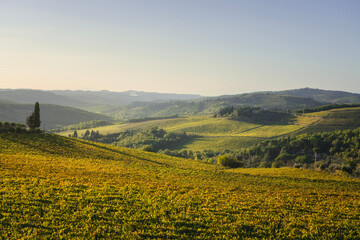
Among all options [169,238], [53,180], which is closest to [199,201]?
[169,238]

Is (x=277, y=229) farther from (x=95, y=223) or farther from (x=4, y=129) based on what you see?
(x=4, y=129)

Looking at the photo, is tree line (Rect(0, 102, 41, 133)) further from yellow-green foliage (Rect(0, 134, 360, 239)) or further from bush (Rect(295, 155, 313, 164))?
bush (Rect(295, 155, 313, 164))

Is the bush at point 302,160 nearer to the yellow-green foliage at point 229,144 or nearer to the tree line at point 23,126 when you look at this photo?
the yellow-green foliage at point 229,144

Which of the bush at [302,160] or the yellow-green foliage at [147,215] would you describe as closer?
the yellow-green foliage at [147,215]

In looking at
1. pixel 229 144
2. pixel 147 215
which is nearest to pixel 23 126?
pixel 147 215

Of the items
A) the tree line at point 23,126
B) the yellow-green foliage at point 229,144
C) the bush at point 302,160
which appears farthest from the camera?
the yellow-green foliage at point 229,144

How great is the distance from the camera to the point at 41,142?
70.4 m

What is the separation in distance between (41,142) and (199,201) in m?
61.6

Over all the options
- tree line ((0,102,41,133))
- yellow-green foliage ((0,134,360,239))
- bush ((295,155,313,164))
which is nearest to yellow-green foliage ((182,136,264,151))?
bush ((295,155,313,164))

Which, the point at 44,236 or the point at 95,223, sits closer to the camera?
the point at 44,236

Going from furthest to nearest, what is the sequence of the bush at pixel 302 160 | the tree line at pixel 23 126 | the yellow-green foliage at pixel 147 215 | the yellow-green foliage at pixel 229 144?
the yellow-green foliage at pixel 229 144 → the bush at pixel 302 160 → the tree line at pixel 23 126 → the yellow-green foliage at pixel 147 215

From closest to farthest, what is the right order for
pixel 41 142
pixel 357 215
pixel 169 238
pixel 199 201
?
pixel 169 238 → pixel 357 215 → pixel 199 201 → pixel 41 142

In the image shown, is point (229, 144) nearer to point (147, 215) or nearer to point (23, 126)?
point (23, 126)

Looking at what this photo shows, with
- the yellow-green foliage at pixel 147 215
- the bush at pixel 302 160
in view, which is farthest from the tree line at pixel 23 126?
the bush at pixel 302 160
